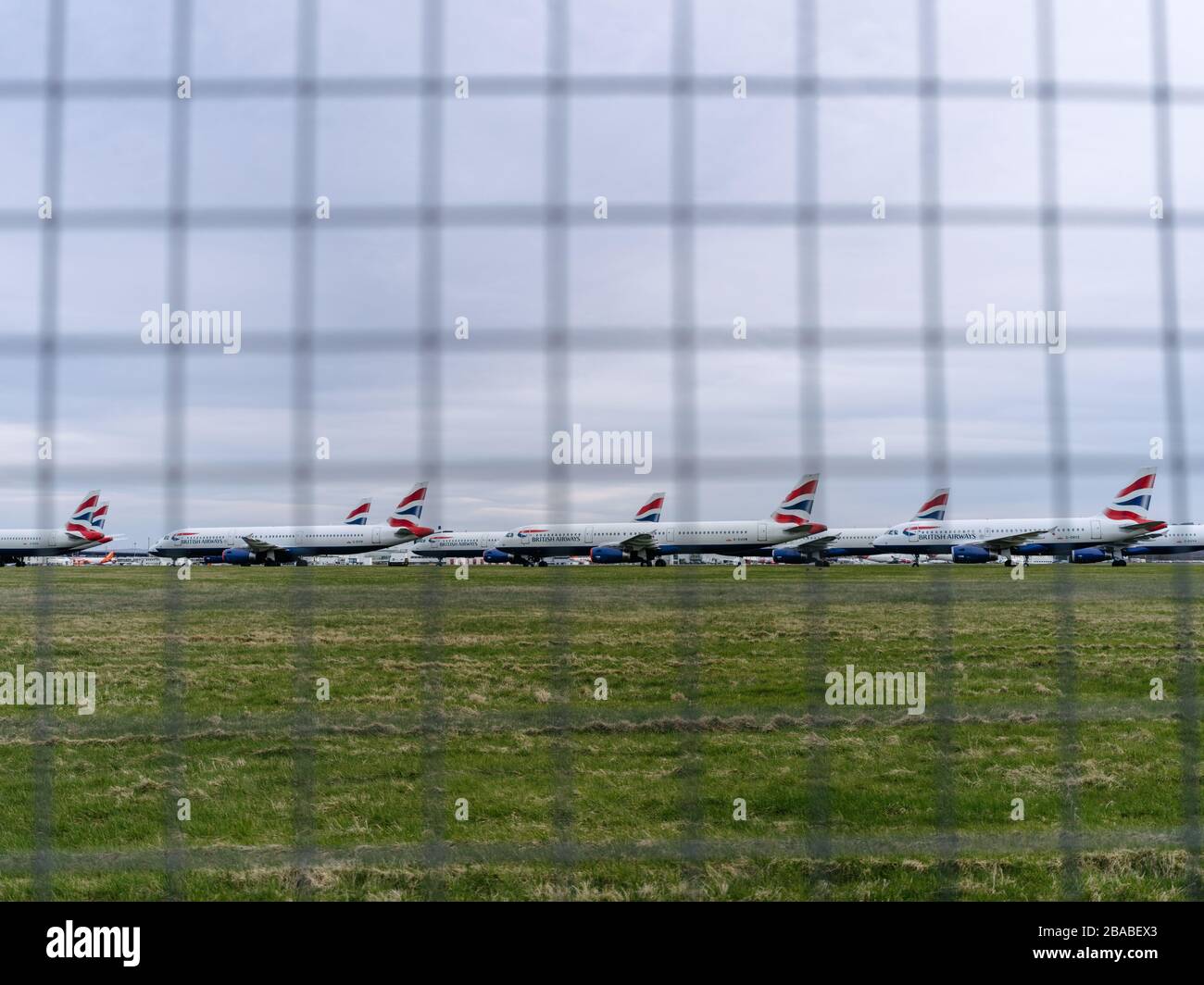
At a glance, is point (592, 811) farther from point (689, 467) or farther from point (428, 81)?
point (428, 81)

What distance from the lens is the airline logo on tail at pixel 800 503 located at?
16.6 ft

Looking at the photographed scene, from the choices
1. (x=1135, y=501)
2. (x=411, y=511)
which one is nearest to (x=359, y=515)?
(x=411, y=511)

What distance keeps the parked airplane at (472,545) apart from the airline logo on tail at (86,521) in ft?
10.9

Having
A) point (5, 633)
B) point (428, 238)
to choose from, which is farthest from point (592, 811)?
point (5, 633)

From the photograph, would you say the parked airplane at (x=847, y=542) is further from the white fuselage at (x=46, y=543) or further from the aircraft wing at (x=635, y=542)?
the white fuselage at (x=46, y=543)

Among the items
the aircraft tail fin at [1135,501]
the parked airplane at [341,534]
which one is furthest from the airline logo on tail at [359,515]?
the aircraft tail fin at [1135,501]

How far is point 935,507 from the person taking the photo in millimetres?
5613

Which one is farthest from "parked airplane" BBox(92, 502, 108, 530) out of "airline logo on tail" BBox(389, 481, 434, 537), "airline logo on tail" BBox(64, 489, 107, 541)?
"airline logo on tail" BBox(389, 481, 434, 537)

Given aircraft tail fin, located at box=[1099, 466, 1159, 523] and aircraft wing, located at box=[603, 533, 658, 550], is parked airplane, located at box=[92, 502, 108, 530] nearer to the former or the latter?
aircraft wing, located at box=[603, 533, 658, 550]

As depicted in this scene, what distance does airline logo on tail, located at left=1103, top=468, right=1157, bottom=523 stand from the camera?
5.08m

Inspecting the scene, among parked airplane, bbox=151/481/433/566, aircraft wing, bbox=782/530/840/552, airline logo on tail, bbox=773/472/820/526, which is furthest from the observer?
aircraft wing, bbox=782/530/840/552

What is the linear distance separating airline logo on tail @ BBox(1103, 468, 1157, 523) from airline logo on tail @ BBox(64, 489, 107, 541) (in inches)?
235

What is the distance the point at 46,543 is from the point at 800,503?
15.3 ft

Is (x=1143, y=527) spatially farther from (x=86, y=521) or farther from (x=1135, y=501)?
(x=86, y=521)
